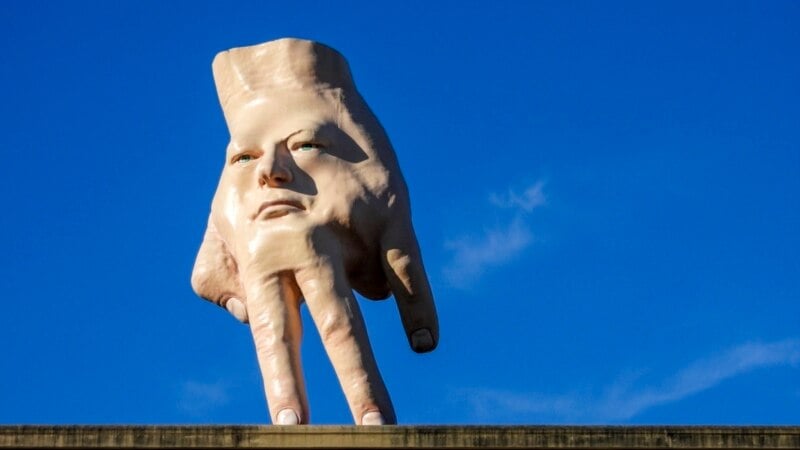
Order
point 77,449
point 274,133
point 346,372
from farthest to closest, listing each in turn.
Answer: point 274,133 < point 346,372 < point 77,449

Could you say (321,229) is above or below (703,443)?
above

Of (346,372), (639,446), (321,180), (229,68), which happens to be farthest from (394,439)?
(229,68)

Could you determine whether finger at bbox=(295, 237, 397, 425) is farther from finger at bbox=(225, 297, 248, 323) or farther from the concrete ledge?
the concrete ledge

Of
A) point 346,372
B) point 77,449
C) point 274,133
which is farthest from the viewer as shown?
point 274,133

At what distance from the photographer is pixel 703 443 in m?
13.5

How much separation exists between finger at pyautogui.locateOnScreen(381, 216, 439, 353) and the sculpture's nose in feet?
3.56

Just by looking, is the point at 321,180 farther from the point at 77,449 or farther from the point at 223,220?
the point at 77,449

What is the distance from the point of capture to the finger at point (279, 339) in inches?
658

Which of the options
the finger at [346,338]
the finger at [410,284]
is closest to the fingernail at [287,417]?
the finger at [346,338]

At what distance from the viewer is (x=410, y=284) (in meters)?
17.6

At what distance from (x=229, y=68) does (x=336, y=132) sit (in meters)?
1.50

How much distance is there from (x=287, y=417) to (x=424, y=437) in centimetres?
324

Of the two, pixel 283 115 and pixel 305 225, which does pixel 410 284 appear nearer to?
pixel 305 225

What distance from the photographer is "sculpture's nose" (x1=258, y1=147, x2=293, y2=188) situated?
57.0 feet
